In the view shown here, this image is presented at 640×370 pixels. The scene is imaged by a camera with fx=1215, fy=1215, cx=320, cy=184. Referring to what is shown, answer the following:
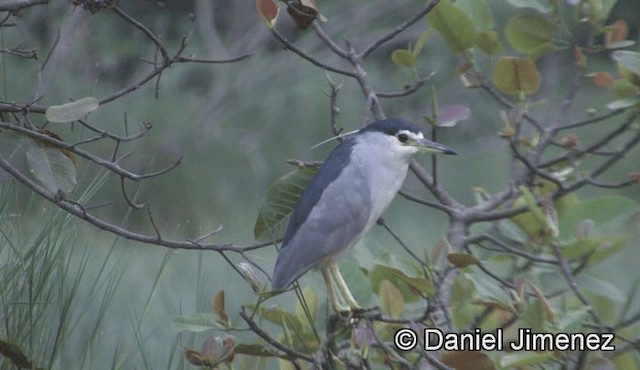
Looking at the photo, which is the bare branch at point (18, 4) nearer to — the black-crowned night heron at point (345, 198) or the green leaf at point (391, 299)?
the black-crowned night heron at point (345, 198)

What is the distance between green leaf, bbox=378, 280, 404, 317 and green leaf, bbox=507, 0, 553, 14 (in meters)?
0.40

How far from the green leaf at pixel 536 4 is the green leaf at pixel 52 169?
0.62 m

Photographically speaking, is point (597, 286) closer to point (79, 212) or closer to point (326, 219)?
point (326, 219)

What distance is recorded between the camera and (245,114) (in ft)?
16.0

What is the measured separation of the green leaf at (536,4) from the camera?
62.9 inches

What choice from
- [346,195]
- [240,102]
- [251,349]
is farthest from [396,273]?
[240,102]

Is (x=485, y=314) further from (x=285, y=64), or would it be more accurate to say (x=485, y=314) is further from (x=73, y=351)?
(x=285, y=64)

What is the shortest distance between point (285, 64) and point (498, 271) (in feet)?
11.0

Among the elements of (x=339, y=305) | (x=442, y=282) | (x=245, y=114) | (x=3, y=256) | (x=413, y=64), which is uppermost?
(x=413, y=64)

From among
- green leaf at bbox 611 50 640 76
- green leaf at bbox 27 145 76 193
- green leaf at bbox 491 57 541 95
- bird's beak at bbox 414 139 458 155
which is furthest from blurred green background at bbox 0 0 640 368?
green leaf at bbox 27 145 76 193

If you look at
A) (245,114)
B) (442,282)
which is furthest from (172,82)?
(442,282)

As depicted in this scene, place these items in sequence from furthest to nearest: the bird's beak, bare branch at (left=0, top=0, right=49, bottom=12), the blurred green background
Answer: the blurred green background < the bird's beak < bare branch at (left=0, top=0, right=49, bottom=12)

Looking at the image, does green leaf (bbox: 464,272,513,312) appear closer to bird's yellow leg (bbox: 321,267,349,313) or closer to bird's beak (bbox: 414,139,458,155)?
bird's yellow leg (bbox: 321,267,349,313)

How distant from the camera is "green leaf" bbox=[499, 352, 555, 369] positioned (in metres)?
1.29
